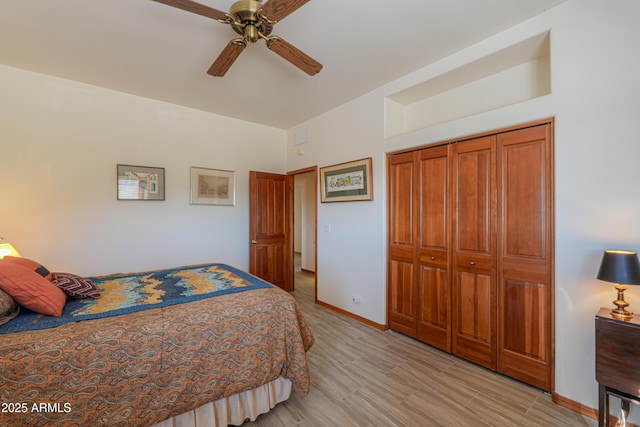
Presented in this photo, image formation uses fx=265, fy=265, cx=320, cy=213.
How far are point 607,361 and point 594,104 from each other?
5.33ft

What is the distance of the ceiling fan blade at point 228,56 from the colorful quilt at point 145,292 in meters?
1.75

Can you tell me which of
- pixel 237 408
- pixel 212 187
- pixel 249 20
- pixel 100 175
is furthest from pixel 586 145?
pixel 100 175

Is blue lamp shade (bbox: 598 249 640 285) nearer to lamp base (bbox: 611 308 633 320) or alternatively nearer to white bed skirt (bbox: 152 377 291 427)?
lamp base (bbox: 611 308 633 320)

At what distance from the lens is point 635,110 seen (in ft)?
5.40

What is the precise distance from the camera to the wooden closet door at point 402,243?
286cm

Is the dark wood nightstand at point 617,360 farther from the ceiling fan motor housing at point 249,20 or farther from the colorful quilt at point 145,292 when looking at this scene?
the ceiling fan motor housing at point 249,20

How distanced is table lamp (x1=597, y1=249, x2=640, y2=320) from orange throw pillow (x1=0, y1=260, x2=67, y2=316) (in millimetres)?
3191

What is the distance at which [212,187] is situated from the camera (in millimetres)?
3941

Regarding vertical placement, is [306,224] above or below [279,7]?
below

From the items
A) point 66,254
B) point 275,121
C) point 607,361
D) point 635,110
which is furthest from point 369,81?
point 66,254

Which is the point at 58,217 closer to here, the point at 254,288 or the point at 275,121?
the point at 254,288

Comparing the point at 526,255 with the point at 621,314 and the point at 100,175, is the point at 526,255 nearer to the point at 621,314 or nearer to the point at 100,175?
the point at 621,314

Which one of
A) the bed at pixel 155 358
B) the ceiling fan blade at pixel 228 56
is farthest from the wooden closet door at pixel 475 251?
the ceiling fan blade at pixel 228 56

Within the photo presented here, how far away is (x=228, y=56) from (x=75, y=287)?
2.00m
